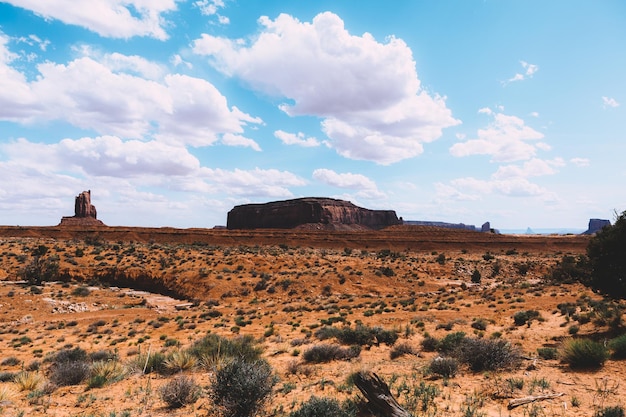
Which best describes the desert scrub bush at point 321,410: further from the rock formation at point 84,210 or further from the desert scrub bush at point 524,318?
the rock formation at point 84,210

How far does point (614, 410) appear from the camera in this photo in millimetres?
6777

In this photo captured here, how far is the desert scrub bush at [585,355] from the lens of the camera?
10000 millimetres

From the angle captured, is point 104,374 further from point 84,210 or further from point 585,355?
point 84,210

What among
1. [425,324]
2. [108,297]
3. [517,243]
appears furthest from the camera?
[517,243]

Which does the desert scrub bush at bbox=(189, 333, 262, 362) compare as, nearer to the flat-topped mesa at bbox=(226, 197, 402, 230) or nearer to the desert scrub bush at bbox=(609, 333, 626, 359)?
the desert scrub bush at bbox=(609, 333, 626, 359)

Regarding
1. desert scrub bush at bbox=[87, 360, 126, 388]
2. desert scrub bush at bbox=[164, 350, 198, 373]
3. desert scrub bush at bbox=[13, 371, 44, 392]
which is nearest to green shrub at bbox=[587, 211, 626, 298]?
desert scrub bush at bbox=[164, 350, 198, 373]

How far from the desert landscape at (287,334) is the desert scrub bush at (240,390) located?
0.18 m

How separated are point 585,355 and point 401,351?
18.4 ft

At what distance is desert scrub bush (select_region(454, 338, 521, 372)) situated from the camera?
34.0 feet

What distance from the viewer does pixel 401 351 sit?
13180 mm

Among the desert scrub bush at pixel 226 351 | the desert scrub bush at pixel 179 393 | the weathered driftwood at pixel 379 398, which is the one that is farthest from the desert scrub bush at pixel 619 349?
the desert scrub bush at pixel 179 393

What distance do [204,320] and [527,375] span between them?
19427mm

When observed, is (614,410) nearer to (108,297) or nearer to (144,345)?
(144,345)

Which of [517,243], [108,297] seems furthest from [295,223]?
[108,297]
